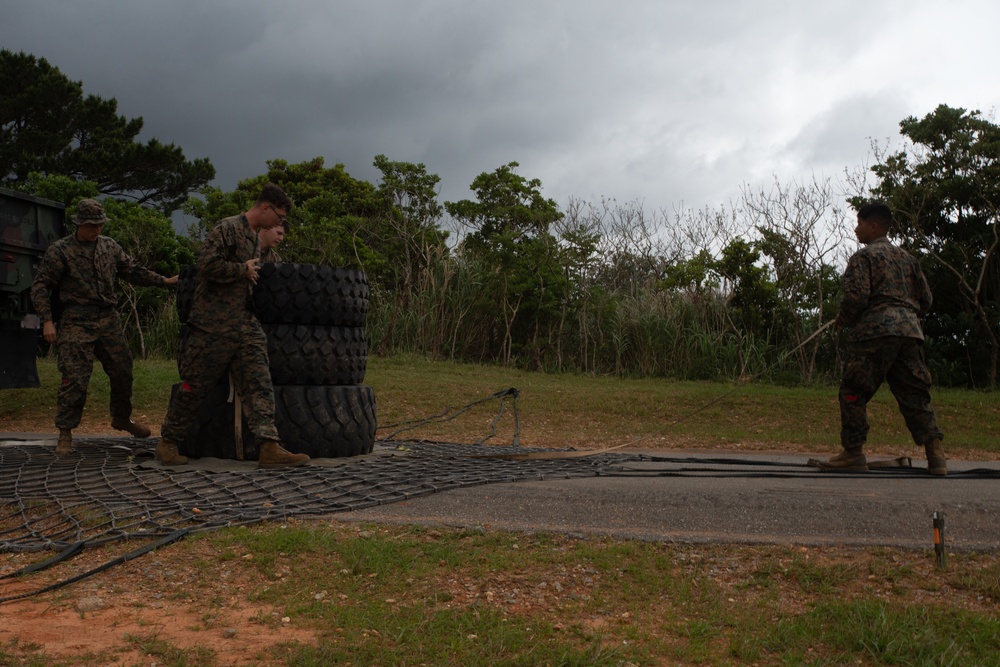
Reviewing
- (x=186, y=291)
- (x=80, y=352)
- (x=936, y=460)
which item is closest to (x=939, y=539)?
(x=936, y=460)

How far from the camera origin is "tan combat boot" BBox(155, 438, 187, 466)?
19.7 ft

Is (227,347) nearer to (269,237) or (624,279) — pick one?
(269,237)

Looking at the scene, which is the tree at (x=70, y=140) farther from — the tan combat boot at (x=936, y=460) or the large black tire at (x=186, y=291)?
the tan combat boot at (x=936, y=460)

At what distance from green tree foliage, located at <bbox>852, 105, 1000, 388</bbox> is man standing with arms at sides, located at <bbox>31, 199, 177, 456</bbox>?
14.1 metres

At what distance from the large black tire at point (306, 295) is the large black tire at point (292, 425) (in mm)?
511

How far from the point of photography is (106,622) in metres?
3.21

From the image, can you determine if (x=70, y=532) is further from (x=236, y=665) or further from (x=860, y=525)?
(x=860, y=525)

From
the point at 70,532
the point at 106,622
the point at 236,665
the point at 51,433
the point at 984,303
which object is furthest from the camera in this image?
the point at 984,303

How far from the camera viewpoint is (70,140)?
99.9 feet

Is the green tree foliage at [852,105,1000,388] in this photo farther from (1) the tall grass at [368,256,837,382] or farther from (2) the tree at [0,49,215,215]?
(2) the tree at [0,49,215,215]

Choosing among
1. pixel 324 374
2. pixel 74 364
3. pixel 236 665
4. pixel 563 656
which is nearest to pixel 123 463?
pixel 74 364

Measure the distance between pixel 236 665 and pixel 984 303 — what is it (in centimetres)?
1695

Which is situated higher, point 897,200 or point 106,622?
point 897,200

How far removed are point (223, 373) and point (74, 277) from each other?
Result: 5.15ft
